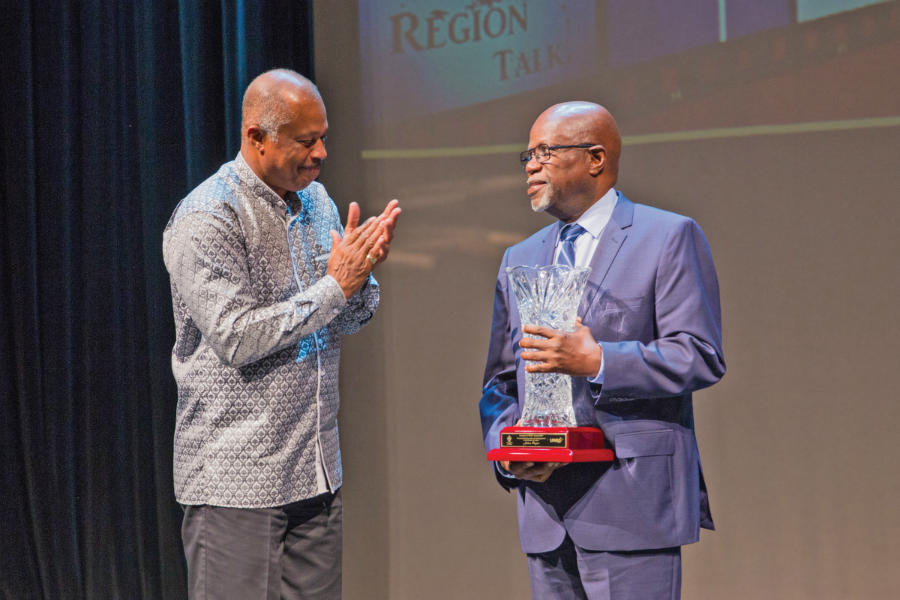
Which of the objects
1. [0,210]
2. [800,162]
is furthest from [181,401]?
[800,162]

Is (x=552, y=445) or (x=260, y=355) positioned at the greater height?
(x=260, y=355)

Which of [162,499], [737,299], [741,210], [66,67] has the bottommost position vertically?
[162,499]

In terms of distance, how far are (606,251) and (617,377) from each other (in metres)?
0.31

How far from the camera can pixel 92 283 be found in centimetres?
307

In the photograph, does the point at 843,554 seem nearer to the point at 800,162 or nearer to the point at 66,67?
the point at 800,162

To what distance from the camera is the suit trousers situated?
176 centimetres

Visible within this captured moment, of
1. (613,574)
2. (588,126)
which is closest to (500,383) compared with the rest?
(613,574)

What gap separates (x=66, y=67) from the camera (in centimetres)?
307

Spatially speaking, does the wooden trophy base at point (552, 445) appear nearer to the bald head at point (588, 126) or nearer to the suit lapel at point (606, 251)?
the suit lapel at point (606, 251)

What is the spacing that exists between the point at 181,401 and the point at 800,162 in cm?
227

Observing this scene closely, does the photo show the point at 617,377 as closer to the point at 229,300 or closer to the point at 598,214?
the point at 598,214

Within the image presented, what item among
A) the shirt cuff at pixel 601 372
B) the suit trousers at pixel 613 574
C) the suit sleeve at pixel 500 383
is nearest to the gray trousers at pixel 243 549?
the suit sleeve at pixel 500 383

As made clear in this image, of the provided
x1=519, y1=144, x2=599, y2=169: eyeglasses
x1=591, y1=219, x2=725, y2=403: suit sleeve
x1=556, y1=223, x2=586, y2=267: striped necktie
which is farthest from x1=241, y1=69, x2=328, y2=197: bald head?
x1=591, y1=219, x2=725, y2=403: suit sleeve

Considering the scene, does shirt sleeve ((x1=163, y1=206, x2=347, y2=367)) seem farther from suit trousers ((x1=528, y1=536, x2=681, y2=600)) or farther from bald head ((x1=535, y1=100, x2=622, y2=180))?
suit trousers ((x1=528, y1=536, x2=681, y2=600))
